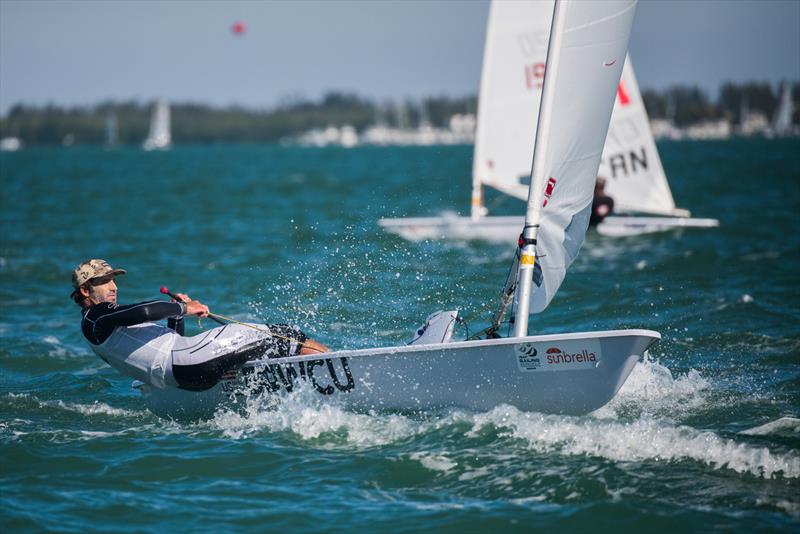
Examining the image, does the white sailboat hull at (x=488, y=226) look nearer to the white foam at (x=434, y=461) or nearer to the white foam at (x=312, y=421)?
the white foam at (x=312, y=421)

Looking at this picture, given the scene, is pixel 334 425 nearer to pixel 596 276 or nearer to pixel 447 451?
pixel 447 451

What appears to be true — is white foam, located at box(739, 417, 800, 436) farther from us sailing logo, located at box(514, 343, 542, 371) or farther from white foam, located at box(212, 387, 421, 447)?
white foam, located at box(212, 387, 421, 447)

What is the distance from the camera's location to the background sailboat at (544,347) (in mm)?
5836

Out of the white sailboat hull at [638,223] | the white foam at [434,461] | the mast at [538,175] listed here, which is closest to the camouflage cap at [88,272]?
the white foam at [434,461]

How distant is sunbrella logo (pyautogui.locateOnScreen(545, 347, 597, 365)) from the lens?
5.70 m

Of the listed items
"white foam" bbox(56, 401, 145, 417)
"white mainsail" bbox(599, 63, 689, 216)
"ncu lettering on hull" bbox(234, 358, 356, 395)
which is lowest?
"white foam" bbox(56, 401, 145, 417)

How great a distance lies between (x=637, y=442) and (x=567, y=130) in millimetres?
2050

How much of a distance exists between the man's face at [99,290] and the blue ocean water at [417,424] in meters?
0.90

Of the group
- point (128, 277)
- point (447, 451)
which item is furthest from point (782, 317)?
point (128, 277)

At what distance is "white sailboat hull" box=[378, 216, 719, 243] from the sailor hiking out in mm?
7557

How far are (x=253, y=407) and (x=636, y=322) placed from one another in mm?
4299

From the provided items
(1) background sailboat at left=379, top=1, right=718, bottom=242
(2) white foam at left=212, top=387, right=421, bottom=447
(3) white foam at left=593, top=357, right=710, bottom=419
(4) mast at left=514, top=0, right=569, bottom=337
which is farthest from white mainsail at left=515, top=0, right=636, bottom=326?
(1) background sailboat at left=379, top=1, right=718, bottom=242

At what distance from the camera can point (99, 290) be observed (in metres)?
6.48

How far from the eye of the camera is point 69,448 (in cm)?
622
